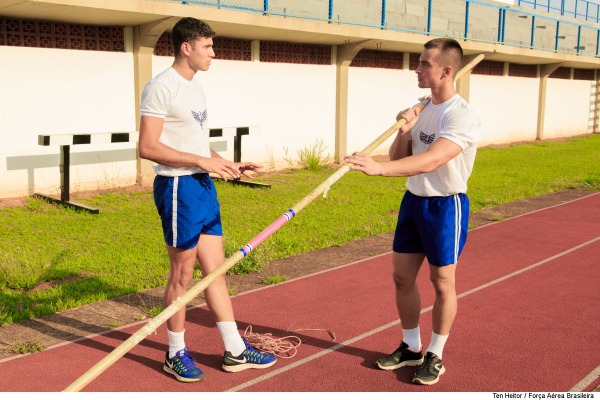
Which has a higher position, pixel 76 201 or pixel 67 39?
pixel 67 39

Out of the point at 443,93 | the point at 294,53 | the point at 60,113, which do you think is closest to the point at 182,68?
the point at 443,93

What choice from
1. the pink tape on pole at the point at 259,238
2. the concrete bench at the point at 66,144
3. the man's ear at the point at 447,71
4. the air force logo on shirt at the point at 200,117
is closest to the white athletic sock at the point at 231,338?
the pink tape on pole at the point at 259,238

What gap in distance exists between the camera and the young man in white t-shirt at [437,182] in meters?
4.06

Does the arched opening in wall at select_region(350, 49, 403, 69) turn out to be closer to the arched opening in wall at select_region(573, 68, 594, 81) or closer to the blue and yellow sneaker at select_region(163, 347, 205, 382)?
the arched opening in wall at select_region(573, 68, 594, 81)

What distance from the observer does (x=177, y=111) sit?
4.18 m

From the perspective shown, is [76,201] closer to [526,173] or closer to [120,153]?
[120,153]

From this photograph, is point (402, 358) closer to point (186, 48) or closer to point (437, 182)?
point (437, 182)

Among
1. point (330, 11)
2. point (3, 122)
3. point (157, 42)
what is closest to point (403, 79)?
point (330, 11)

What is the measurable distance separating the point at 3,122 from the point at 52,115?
33.5 inches

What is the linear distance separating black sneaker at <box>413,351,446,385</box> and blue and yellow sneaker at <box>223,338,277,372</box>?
1.00 m

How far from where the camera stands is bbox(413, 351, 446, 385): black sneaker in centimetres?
434

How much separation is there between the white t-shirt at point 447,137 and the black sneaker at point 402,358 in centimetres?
112

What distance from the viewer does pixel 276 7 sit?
55.9 ft

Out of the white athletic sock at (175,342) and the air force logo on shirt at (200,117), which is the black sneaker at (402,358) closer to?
the white athletic sock at (175,342)
